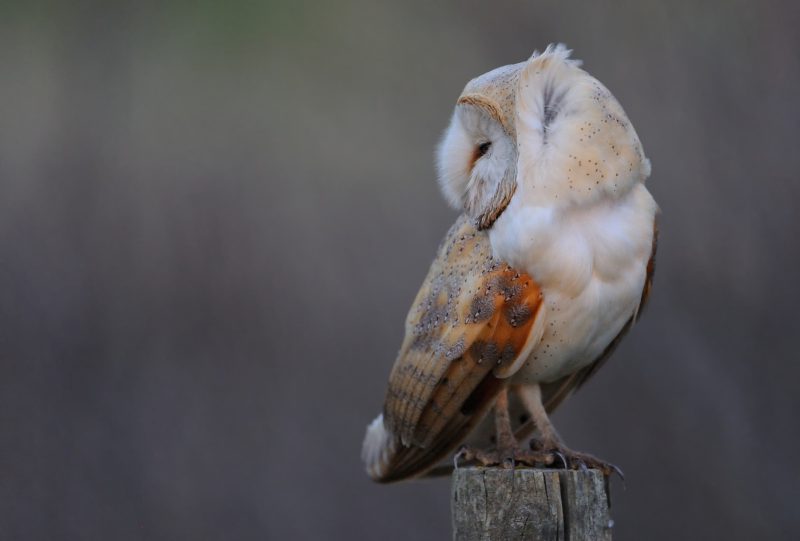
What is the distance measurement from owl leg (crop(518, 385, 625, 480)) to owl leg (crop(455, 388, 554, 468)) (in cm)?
2

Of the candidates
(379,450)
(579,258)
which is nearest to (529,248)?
(579,258)

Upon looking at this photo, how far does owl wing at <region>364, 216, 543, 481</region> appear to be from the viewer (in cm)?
139

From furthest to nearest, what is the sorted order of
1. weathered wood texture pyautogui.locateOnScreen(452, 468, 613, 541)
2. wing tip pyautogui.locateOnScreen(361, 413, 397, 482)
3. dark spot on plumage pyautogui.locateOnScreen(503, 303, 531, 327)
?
1. wing tip pyautogui.locateOnScreen(361, 413, 397, 482)
2. dark spot on plumage pyautogui.locateOnScreen(503, 303, 531, 327)
3. weathered wood texture pyautogui.locateOnScreen(452, 468, 613, 541)

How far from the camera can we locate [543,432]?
5.02 feet

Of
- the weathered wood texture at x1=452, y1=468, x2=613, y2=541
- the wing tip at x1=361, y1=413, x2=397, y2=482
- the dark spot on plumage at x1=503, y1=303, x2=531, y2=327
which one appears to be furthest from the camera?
the wing tip at x1=361, y1=413, x2=397, y2=482

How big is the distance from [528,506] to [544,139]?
506 millimetres

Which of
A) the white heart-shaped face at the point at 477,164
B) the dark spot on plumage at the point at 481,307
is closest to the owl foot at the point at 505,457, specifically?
the dark spot on plumage at the point at 481,307

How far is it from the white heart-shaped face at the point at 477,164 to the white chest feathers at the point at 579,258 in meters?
0.03

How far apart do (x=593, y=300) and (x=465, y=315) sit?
0.19 m

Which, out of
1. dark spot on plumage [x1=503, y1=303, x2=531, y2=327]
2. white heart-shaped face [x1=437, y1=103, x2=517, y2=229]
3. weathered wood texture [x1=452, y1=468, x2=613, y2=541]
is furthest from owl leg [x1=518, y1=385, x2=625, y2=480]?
white heart-shaped face [x1=437, y1=103, x2=517, y2=229]

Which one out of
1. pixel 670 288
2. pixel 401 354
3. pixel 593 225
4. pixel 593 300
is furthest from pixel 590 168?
pixel 670 288

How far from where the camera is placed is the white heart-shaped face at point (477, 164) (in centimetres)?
139

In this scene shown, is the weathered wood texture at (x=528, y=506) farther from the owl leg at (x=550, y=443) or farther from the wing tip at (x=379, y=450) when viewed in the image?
the wing tip at (x=379, y=450)

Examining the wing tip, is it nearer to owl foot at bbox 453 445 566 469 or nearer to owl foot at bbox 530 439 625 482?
owl foot at bbox 453 445 566 469
